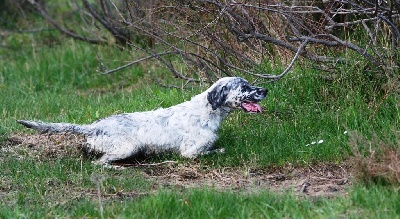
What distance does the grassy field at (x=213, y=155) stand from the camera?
19.4 ft

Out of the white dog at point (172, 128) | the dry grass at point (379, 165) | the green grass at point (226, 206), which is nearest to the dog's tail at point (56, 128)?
the white dog at point (172, 128)

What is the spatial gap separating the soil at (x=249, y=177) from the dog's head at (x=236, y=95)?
0.62 m

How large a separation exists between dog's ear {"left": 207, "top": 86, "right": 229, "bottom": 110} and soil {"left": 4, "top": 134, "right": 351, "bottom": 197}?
0.58 m

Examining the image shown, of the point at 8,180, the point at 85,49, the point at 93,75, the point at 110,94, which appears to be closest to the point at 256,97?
the point at 8,180

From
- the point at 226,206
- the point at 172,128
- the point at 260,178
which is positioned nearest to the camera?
the point at 226,206

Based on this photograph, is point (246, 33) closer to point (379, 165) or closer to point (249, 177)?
point (249, 177)

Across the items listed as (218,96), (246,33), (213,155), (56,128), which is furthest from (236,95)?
(246,33)

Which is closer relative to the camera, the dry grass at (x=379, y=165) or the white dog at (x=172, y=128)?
the dry grass at (x=379, y=165)

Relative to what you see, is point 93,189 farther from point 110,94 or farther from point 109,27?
point 109,27

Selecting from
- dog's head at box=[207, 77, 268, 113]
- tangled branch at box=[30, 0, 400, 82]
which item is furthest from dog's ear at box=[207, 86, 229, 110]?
tangled branch at box=[30, 0, 400, 82]

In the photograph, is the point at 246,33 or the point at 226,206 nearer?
the point at 226,206

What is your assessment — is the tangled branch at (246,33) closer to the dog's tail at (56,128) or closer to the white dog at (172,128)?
the white dog at (172,128)

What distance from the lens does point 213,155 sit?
7488mm

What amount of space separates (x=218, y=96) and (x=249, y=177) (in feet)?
3.23
